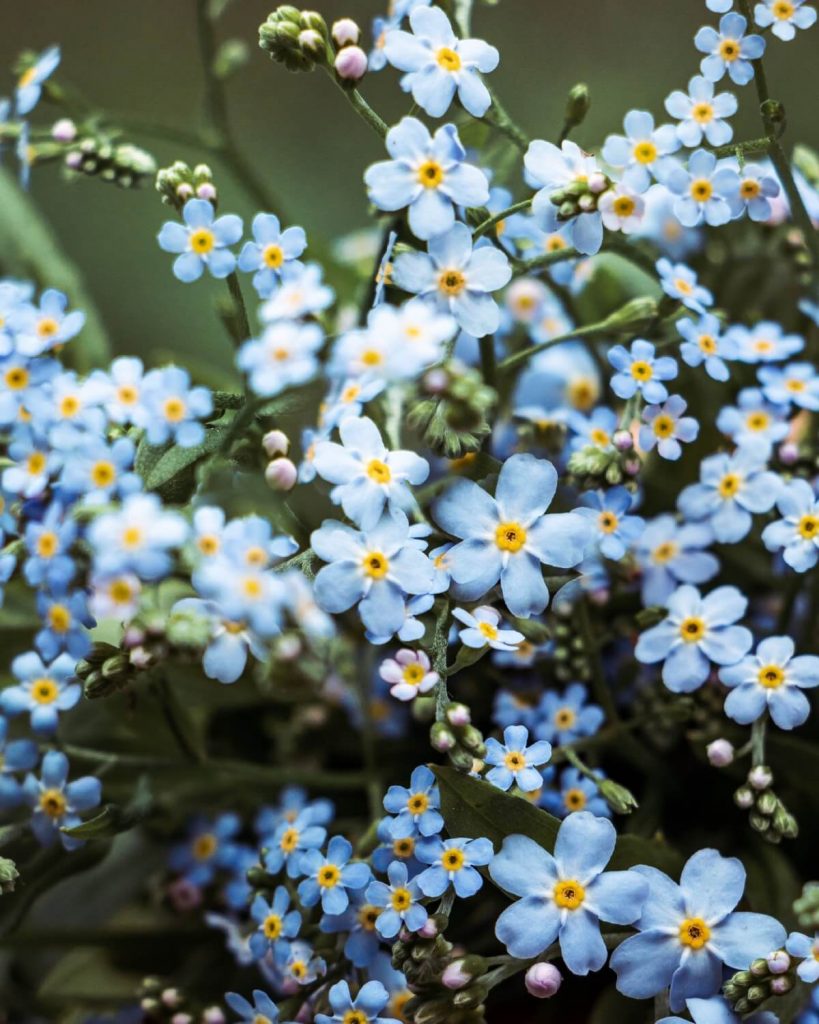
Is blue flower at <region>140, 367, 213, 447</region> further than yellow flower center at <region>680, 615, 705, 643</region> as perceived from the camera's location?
No

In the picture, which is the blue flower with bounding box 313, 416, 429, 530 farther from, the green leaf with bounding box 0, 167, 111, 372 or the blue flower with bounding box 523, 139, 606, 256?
the green leaf with bounding box 0, 167, 111, 372

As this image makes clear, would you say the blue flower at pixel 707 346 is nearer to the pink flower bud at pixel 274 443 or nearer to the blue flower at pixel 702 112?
the blue flower at pixel 702 112

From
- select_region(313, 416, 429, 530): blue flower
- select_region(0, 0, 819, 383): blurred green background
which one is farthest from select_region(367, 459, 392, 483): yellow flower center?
select_region(0, 0, 819, 383): blurred green background

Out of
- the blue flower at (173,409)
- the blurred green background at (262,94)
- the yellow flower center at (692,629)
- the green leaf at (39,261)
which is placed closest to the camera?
the blue flower at (173,409)

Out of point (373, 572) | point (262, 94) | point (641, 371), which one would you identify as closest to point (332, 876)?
point (373, 572)

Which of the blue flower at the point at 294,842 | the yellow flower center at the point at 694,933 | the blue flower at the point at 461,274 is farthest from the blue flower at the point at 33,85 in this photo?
the yellow flower center at the point at 694,933

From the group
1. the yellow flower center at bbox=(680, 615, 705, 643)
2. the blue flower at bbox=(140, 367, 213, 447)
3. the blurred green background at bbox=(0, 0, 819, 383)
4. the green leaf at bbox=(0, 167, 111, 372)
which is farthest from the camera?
the blurred green background at bbox=(0, 0, 819, 383)
